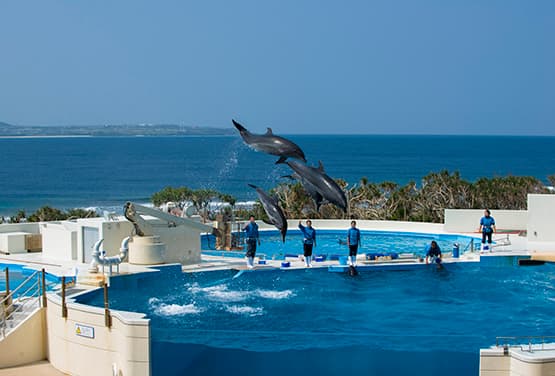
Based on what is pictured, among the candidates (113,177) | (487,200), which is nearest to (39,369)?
(487,200)

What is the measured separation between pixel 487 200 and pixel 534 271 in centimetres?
968

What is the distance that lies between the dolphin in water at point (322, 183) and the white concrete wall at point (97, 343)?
4.83 metres

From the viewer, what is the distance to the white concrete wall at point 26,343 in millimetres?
12109

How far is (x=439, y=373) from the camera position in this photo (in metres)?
10.6

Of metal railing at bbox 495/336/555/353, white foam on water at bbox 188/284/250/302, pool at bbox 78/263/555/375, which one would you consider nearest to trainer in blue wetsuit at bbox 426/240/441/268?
pool at bbox 78/263/555/375

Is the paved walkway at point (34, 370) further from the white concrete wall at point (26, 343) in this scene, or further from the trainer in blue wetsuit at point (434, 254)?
the trainer in blue wetsuit at point (434, 254)

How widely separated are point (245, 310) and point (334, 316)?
5.14 feet

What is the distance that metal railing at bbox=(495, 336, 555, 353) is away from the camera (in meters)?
9.66

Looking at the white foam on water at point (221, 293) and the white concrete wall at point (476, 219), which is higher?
the white concrete wall at point (476, 219)

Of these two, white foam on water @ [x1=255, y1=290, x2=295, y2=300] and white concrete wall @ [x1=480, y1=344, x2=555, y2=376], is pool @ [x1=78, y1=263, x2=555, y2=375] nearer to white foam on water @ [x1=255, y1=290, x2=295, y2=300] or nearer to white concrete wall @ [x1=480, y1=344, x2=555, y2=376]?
white foam on water @ [x1=255, y1=290, x2=295, y2=300]

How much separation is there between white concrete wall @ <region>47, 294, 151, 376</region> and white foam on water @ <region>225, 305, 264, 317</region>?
3.22 m

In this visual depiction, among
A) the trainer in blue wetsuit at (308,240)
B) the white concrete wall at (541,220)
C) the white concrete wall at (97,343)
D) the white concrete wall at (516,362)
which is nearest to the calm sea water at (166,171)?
the white concrete wall at (541,220)

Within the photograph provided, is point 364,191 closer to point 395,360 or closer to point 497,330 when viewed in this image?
point 497,330

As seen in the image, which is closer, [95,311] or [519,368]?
[519,368]
